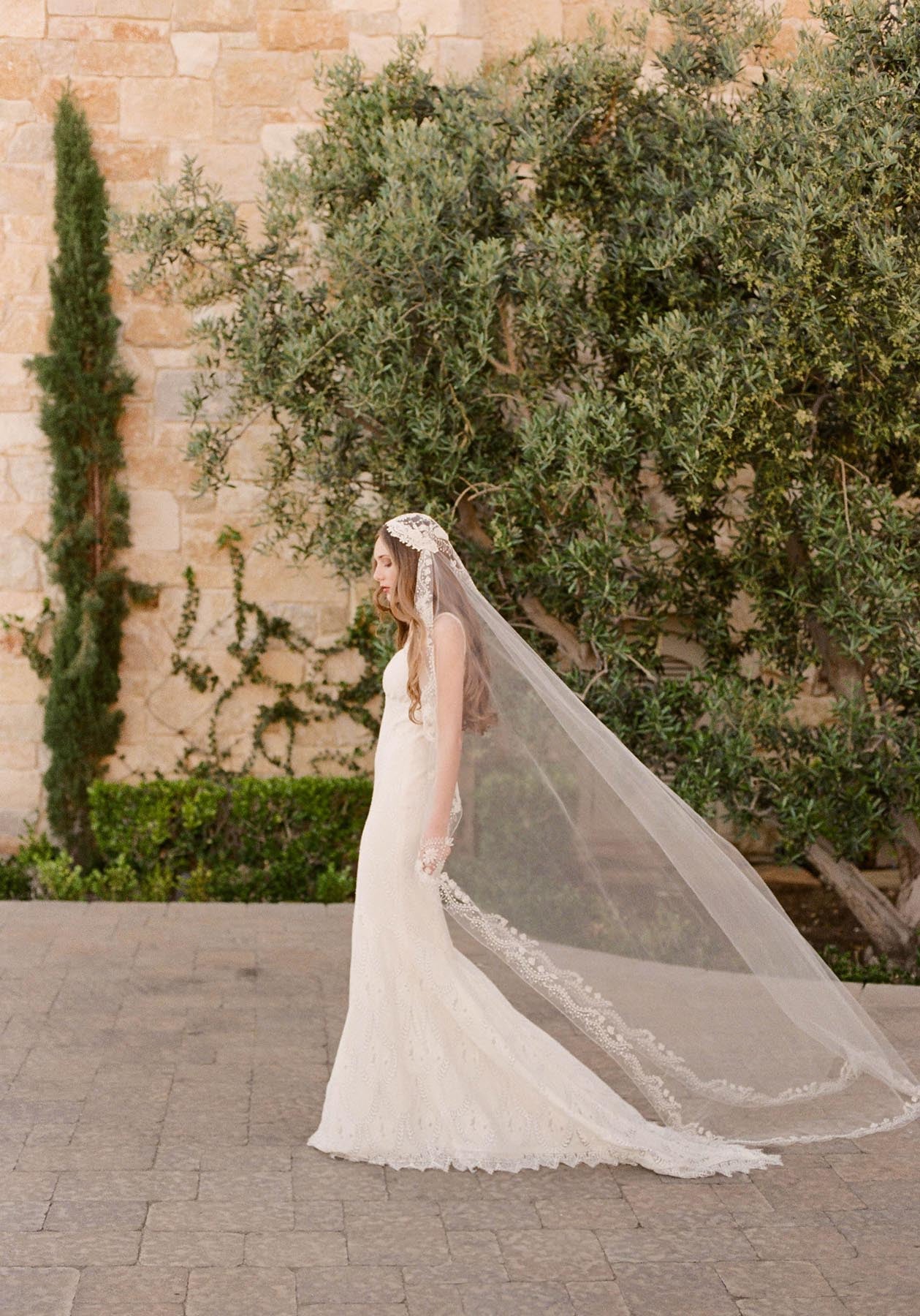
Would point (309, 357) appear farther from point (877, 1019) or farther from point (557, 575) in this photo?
point (877, 1019)

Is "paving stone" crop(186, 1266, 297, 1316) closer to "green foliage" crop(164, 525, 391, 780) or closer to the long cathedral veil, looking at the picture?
the long cathedral veil

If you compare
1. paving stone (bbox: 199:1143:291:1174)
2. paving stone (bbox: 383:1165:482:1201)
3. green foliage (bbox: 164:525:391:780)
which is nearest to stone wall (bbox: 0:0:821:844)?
green foliage (bbox: 164:525:391:780)

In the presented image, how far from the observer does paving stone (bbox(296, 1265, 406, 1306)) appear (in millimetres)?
3338

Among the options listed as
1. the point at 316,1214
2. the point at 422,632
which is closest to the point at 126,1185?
the point at 316,1214

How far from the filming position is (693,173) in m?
6.13

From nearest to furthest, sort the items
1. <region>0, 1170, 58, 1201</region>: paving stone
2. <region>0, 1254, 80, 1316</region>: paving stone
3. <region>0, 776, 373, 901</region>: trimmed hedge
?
<region>0, 1254, 80, 1316</region>: paving stone
<region>0, 1170, 58, 1201</region>: paving stone
<region>0, 776, 373, 901</region>: trimmed hedge

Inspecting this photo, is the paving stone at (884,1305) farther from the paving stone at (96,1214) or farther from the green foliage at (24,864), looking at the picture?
the green foliage at (24,864)

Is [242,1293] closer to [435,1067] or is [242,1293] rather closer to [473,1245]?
[473,1245]

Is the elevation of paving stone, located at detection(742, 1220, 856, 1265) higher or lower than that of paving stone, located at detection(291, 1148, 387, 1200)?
higher

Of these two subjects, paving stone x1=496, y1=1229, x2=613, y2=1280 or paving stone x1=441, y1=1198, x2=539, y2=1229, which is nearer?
paving stone x1=496, y1=1229, x2=613, y2=1280

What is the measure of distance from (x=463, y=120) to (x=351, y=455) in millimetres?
1552

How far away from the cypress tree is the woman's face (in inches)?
170

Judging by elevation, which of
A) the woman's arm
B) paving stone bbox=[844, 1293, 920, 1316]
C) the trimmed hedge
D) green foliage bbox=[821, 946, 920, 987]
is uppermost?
the woman's arm

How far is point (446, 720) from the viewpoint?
417 cm
